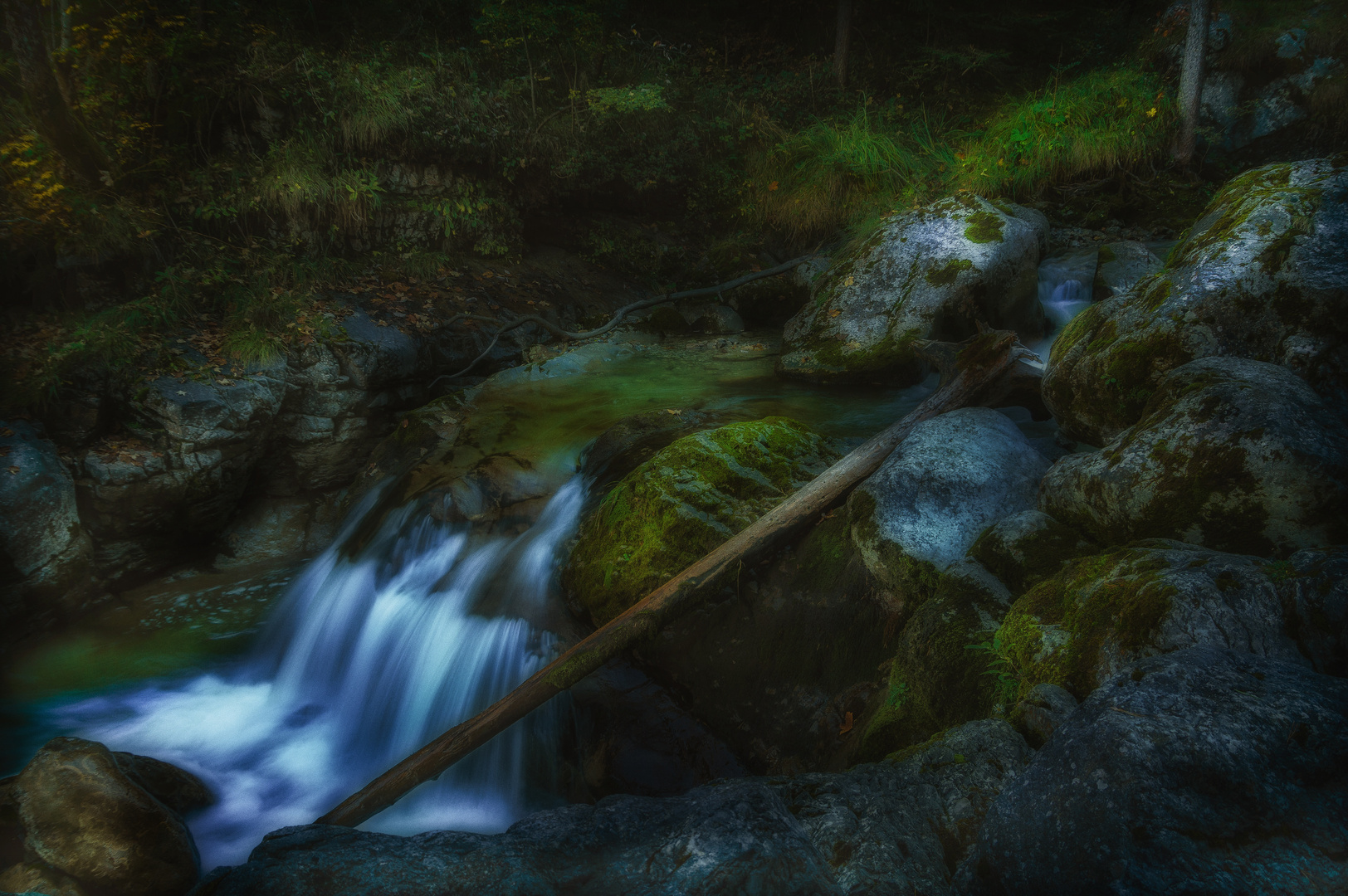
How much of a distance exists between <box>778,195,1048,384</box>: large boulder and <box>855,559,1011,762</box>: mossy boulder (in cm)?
420

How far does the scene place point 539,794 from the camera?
3.93 meters

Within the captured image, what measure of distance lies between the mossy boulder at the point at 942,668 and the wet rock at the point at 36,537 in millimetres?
6778

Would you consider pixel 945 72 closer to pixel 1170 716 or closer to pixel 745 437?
pixel 745 437

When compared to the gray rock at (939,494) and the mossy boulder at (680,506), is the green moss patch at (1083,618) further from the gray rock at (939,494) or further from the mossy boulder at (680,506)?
the mossy boulder at (680,506)

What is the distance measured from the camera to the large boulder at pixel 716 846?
1786mm

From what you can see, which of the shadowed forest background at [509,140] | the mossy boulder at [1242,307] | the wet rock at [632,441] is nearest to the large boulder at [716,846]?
the mossy boulder at [1242,307]

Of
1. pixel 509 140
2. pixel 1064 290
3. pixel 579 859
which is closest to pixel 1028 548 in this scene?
pixel 579 859

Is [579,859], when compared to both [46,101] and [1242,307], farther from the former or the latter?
[46,101]

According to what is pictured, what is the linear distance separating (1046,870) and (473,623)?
4075 millimetres

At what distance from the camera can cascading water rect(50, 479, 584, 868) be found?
398 centimetres

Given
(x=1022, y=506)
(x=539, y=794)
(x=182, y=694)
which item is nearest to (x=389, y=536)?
(x=182, y=694)

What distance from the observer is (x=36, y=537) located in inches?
210

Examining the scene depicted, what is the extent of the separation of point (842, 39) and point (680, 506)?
36.7ft

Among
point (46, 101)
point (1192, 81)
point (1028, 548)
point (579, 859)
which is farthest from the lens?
point (1192, 81)
